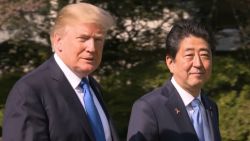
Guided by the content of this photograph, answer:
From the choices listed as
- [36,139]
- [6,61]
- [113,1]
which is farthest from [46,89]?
[6,61]

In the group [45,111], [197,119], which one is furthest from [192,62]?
[45,111]

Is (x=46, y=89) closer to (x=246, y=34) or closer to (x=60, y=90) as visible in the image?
(x=60, y=90)

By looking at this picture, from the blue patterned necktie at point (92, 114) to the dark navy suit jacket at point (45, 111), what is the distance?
6 cm

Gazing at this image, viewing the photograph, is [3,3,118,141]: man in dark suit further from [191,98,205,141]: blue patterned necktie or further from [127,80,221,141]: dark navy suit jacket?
[191,98,205,141]: blue patterned necktie

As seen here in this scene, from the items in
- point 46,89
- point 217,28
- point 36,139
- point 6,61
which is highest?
point 46,89

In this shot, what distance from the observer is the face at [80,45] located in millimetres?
2596

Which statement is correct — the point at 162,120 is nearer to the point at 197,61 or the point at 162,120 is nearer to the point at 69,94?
the point at 197,61

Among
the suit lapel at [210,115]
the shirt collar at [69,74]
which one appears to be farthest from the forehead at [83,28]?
the suit lapel at [210,115]

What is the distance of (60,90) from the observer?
261cm

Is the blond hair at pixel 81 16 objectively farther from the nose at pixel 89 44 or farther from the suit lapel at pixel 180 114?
the suit lapel at pixel 180 114

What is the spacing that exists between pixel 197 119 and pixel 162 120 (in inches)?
8.2

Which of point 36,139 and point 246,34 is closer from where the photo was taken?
point 36,139

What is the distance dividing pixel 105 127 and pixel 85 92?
0.18 meters

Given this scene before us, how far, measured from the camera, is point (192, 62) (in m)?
2.99
